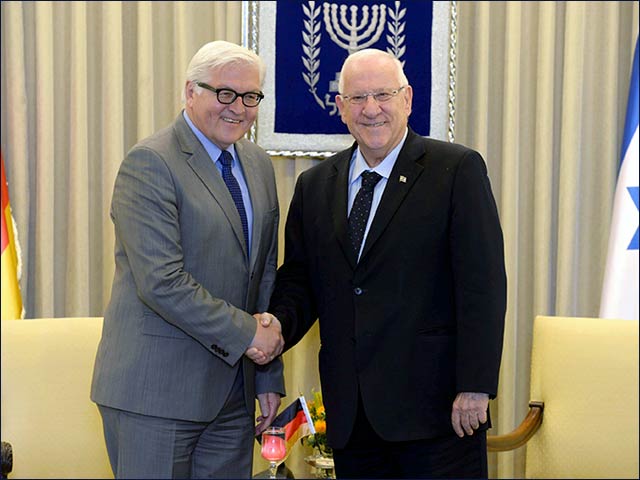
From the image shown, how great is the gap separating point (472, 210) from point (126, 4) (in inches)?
90.9

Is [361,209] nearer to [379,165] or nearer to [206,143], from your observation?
[379,165]

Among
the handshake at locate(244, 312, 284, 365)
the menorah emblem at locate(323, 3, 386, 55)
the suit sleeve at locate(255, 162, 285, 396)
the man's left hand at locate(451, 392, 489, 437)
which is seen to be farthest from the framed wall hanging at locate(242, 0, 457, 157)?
the man's left hand at locate(451, 392, 489, 437)

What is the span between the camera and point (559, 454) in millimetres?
3543

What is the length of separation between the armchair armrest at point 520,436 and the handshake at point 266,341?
111 cm

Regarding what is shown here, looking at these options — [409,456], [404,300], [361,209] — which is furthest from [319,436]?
[361,209]

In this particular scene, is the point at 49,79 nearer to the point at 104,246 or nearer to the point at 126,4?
the point at 126,4

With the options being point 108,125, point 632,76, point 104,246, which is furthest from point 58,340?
point 632,76

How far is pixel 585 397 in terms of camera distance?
351 centimetres

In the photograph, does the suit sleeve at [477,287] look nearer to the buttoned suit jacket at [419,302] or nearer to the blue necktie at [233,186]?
the buttoned suit jacket at [419,302]

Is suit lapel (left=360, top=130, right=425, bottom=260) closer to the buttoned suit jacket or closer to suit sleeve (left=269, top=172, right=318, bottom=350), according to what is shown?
the buttoned suit jacket

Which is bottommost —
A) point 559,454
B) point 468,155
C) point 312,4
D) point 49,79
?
point 559,454

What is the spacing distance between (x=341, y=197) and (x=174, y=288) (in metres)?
0.70

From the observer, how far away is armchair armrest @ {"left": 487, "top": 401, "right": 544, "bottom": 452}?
11.4ft

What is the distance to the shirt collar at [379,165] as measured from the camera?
9.65ft
